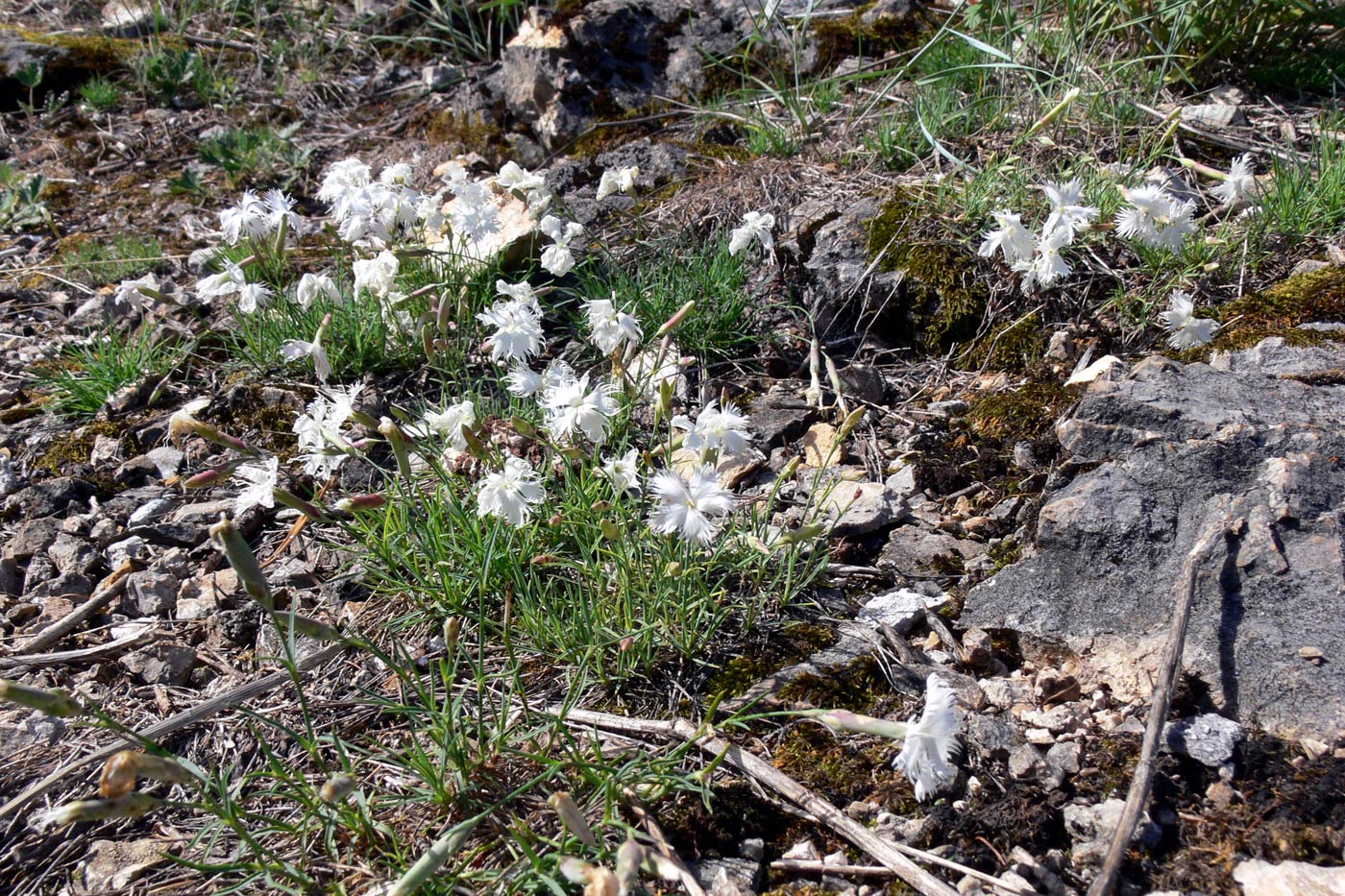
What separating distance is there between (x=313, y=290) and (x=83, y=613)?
116cm

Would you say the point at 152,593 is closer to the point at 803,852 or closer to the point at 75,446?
the point at 75,446

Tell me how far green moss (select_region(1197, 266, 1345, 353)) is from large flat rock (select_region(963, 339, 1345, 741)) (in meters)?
0.12

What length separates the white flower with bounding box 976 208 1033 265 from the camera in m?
2.64

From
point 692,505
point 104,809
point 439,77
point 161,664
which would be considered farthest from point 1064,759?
point 439,77

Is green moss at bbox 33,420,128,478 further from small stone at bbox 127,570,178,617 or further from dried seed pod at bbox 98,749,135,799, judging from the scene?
dried seed pod at bbox 98,749,135,799

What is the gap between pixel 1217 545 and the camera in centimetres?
200

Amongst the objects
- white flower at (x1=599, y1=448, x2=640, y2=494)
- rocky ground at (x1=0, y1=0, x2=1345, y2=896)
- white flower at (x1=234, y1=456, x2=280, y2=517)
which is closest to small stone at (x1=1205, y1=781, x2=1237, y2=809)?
rocky ground at (x1=0, y1=0, x2=1345, y2=896)

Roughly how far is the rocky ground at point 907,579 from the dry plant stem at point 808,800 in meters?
0.03

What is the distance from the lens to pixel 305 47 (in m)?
5.43

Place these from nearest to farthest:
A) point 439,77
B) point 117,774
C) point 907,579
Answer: point 117,774 → point 907,579 → point 439,77

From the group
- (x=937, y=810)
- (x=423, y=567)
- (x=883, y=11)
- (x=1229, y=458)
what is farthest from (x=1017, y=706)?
(x=883, y=11)

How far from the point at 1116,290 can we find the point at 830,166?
1296mm

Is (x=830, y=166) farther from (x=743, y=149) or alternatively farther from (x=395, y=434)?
(x=395, y=434)

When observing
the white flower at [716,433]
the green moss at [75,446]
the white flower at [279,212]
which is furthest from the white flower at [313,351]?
the white flower at [716,433]
